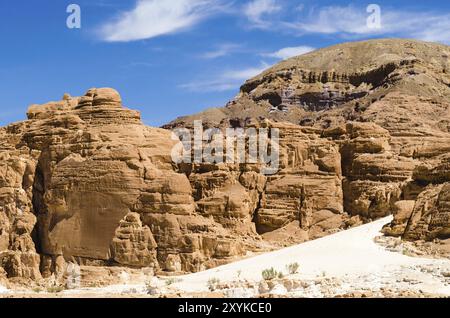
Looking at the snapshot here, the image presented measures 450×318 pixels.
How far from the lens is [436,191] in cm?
3173

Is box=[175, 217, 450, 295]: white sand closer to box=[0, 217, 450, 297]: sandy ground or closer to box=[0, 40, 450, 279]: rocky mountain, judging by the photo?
box=[0, 217, 450, 297]: sandy ground

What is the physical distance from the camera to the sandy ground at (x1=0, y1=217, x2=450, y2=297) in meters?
23.1

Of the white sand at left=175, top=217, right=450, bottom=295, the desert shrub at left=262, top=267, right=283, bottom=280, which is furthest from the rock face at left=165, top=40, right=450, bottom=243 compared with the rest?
the desert shrub at left=262, top=267, right=283, bottom=280

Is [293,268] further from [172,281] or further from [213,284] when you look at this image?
[172,281]

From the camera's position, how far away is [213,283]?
2772 centimetres

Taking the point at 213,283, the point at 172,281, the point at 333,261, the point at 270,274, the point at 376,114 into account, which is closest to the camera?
the point at 213,283

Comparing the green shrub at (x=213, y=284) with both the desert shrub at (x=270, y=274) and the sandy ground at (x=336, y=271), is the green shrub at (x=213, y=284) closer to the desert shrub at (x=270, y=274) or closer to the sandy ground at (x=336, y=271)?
the sandy ground at (x=336, y=271)

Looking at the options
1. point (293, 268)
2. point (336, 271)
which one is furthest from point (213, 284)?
point (336, 271)

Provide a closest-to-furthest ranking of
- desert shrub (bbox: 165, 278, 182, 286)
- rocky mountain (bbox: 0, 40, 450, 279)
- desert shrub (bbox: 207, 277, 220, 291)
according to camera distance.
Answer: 1. desert shrub (bbox: 207, 277, 220, 291)
2. desert shrub (bbox: 165, 278, 182, 286)
3. rocky mountain (bbox: 0, 40, 450, 279)

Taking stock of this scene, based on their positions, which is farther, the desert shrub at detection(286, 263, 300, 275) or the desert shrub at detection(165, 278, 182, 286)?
the desert shrub at detection(165, 278, 182, 286)

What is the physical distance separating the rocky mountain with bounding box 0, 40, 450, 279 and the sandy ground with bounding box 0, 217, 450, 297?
1.99m

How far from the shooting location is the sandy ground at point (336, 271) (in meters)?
23.1

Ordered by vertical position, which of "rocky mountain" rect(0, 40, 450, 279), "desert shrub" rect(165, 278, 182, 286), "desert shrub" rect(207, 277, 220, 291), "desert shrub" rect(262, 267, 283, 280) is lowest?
"desert shrub" rect(165, 278, 182, 286)

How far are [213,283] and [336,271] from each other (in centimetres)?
377
